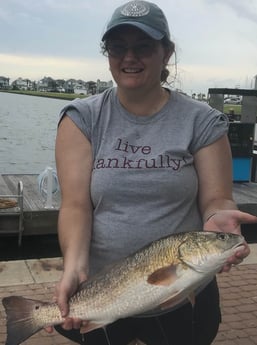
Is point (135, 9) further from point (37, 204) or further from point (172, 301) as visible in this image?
point (37, 204)

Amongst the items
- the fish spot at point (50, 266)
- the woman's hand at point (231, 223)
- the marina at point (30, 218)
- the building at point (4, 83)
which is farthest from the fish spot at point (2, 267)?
the building at point (4, 83)

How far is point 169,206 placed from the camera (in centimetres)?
236

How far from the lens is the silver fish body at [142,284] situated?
2064 mm

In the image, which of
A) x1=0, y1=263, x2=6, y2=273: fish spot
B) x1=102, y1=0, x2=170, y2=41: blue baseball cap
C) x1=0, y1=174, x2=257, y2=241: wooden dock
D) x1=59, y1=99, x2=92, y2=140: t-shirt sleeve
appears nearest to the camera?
x1=102, y1=0, x2=170, y2=41: blue baseball cap

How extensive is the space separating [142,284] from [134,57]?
0.97 metres

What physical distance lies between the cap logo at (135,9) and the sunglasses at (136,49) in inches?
5.0

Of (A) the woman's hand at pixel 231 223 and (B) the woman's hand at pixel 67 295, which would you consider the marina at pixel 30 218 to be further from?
(A) the woman's hand at pixel 231 223

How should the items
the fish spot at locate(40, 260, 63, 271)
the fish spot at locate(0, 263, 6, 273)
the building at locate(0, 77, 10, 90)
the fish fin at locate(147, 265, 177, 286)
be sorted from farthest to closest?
the building at locate(0, 77, 10, 90) → the fish spot at locate(40, 260, 63, 271) → the fish spot at locate(0, 263, 6, 273) → the fish fin at locate(147, 265, 177, 286)

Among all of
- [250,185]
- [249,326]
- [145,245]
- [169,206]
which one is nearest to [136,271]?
[145,245]

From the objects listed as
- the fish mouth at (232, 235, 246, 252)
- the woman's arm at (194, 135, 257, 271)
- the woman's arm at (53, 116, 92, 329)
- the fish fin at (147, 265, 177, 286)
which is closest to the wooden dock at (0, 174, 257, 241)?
the woman's arm at (53, 116, 92, 329)

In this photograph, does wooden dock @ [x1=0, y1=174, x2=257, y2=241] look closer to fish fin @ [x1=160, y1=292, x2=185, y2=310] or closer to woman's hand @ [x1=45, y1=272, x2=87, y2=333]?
woman's hand @ [x1=45, y1=272, x2=87, y2=333]

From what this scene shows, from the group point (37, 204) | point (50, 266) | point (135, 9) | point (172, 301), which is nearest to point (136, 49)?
point (135, 9)

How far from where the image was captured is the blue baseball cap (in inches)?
91.7

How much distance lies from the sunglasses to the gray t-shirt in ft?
0.81
